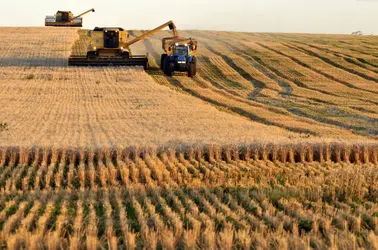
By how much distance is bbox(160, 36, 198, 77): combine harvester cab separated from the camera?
38406 mm

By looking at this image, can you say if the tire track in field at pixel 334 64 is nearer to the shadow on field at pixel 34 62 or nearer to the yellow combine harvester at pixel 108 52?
the yellow combine harvester at pixel 108 52

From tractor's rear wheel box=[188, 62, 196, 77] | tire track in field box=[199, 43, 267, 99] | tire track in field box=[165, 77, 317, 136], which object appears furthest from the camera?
tractor's rear wheel box=[188, 62, 196, 77]

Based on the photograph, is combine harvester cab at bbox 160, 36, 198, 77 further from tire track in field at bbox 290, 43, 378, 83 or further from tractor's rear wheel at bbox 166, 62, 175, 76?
tire track in field at bbox 290, 43, 378, 83

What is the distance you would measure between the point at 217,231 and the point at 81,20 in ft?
201

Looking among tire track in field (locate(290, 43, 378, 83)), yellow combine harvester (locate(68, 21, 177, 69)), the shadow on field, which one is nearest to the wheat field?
tire track in field (locate(290, 43, 378, 83))

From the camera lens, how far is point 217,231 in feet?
26.6

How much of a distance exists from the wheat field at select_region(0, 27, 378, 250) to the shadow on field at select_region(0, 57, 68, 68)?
327 inches

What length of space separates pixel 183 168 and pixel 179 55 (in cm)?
2623

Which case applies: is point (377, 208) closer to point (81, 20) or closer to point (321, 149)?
point (321, 149)

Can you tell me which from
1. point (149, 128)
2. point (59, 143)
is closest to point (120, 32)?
point (149, 128)

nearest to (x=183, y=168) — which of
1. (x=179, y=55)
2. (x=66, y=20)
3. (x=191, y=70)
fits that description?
(x=179, y=55)

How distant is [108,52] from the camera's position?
138 feet

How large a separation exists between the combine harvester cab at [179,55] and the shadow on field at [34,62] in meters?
8.61

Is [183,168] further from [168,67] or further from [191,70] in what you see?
[191,70]
